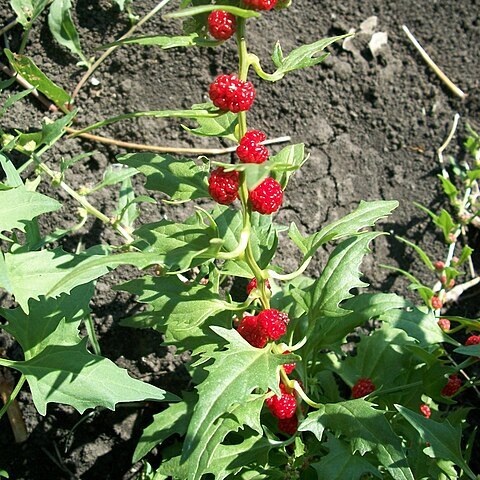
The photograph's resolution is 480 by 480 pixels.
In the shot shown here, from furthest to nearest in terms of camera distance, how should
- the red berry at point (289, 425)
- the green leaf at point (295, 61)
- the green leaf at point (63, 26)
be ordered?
the green leaf at point (63, 26), the red berry at point (289, 425), the green leaf at point (295, 61)

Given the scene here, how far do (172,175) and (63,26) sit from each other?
3.94ft

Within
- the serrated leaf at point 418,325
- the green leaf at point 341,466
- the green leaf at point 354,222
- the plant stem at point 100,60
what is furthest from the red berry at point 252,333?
the plant stem at point 100,60

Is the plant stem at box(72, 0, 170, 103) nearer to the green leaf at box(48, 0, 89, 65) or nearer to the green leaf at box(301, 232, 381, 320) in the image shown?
the green leaf at box(48, 0, 89, 65)

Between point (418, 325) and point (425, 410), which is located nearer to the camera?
point (418, 325)

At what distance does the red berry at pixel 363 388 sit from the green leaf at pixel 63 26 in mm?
1743

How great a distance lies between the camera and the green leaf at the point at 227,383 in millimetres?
1637

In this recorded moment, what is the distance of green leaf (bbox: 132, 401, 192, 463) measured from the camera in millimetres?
2168

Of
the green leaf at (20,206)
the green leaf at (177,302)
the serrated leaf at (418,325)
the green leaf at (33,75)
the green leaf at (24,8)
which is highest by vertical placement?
the green leaf at (24,8)

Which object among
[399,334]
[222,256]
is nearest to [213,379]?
[222,256]

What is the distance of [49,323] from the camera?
206 centimetres

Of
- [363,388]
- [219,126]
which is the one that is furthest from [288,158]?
[363,388]

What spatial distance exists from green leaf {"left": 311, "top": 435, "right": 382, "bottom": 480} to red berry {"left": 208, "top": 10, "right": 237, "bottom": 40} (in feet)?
4.10

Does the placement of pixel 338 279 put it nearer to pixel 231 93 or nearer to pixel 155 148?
pixel 231 93

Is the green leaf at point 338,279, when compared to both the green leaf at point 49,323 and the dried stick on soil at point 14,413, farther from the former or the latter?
the dried stick on soil at point 14,413
